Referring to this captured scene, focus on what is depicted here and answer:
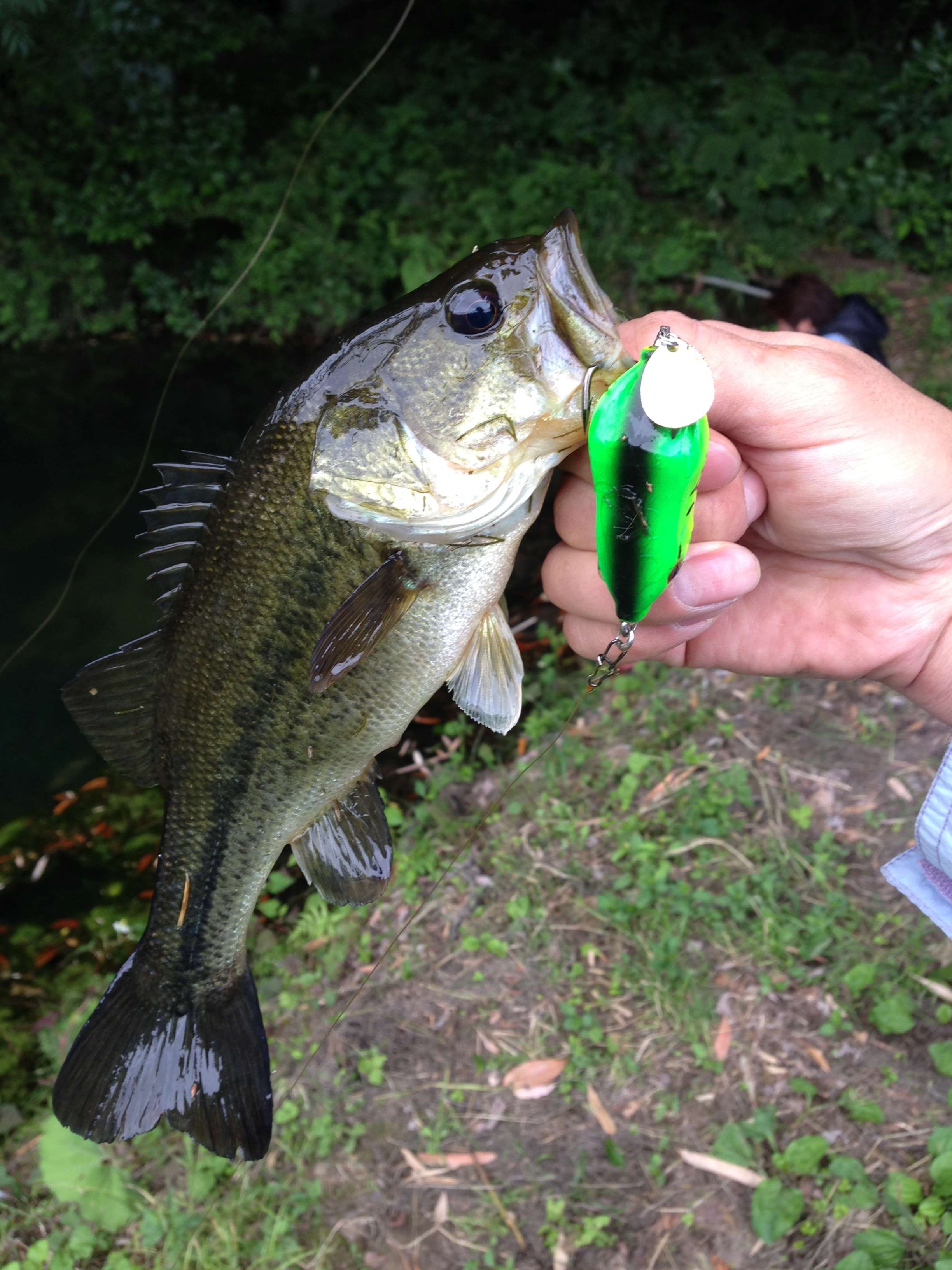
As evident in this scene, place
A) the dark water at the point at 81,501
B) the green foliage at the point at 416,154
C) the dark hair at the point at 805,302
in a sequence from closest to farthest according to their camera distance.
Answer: the dark water at the point at 81,501
the dark hair at the point at 805,302
the green foliage at the point at 416,154

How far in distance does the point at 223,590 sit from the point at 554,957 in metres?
2.17

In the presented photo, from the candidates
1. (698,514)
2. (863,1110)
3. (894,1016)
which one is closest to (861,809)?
(894,1016)

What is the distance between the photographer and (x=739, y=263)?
6250 mm

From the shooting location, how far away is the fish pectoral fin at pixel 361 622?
1490mm

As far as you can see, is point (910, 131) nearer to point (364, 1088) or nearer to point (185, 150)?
point (185, 150)

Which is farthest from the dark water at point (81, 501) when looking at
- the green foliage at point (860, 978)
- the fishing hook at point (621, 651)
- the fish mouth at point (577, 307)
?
the fish mouth at point (577, 307)

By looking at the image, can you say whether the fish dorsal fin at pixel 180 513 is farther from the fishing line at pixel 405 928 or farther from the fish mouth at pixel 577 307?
the fishing line at pixel 405 928

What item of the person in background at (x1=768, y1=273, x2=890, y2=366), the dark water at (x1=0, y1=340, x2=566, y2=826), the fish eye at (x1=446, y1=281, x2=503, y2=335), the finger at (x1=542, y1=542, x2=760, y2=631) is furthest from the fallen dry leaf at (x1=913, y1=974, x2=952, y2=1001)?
the person in background at (x1=768, y1=273, x2=890, y2=366)

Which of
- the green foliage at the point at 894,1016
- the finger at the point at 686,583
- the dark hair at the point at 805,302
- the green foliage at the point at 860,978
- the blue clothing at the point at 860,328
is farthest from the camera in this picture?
the dark hair at the point at 805,302

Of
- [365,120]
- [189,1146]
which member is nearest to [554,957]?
[189,1146]

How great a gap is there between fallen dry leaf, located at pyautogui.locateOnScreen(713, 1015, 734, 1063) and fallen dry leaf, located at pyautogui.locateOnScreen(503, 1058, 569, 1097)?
49 cm

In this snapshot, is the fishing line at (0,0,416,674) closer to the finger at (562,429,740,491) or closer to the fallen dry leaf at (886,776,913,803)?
the finger at (562,429,740,491)

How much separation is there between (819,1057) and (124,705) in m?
2.28

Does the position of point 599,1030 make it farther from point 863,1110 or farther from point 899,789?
point 899,789
